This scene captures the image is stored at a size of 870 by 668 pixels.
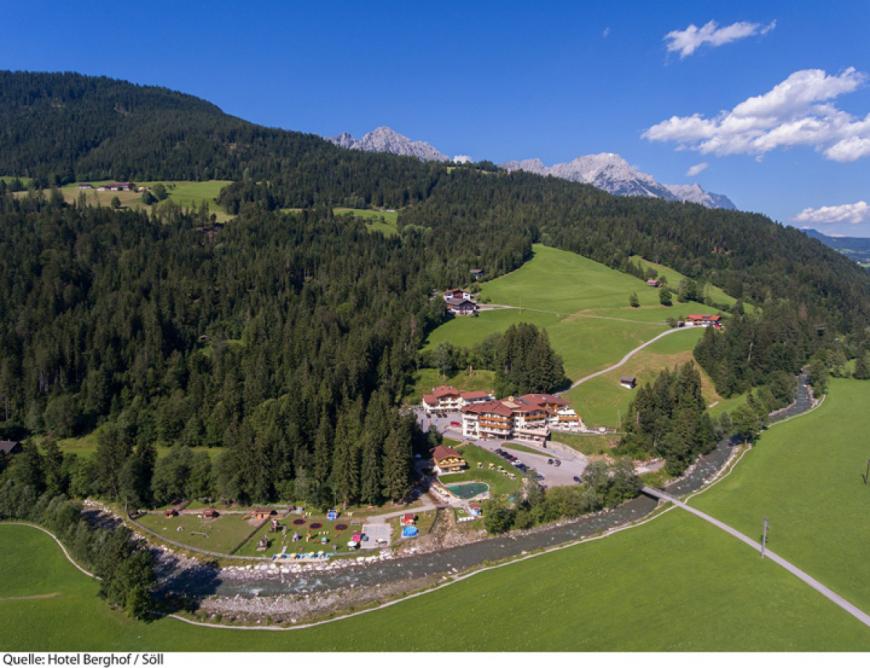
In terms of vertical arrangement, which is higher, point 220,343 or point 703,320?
point 703,320

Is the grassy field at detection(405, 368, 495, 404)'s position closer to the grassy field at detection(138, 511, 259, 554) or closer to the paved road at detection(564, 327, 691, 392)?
the paved road at detection(564, 327, 691, 392)

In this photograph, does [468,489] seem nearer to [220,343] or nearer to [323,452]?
[323,452]

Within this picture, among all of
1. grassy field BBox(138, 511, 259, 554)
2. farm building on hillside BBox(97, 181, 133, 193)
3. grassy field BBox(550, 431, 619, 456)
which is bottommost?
grassy field BBox(138, 511, 259, 554)

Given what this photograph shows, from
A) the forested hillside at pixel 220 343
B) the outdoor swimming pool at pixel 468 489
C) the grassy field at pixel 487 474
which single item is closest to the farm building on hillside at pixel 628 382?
the grassy field at pixel 487 474

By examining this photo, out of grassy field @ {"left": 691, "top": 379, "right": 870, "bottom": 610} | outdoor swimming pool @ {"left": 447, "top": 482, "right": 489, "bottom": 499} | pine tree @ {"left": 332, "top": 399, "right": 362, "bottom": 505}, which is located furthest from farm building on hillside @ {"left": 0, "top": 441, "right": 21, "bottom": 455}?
grassy field @ {"left": 691, "top": 379, "right": 870, "bottom": 610}

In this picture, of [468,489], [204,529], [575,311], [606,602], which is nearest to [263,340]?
[204,529]

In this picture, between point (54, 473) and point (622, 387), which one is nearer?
point (54, 473)
